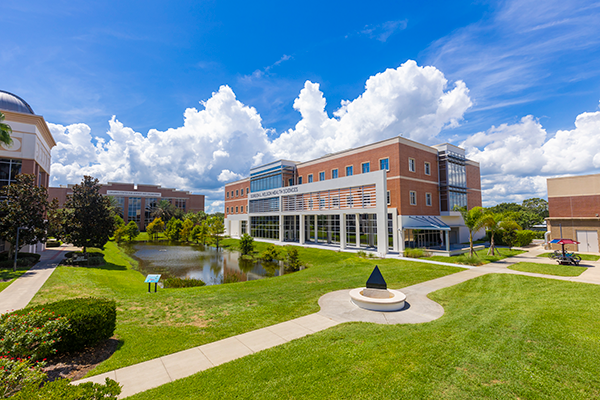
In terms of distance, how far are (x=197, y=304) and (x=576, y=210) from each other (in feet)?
128

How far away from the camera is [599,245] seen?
27.8 m

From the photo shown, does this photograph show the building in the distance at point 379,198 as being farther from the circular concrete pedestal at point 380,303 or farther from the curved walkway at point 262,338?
the circular concrete pedestal at point 380,303

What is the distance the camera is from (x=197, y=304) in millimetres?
11258

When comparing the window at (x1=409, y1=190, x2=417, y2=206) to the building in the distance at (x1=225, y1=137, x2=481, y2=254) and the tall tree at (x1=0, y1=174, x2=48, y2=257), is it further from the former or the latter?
the tall tree at (x1=0, y1=174, x2=48, y2=257)

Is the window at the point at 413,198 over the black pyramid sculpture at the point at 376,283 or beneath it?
over

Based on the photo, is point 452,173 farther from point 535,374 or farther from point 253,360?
point 253,360

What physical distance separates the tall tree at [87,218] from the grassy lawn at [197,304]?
17.5ft

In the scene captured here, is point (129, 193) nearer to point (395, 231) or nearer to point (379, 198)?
point (379, 198)

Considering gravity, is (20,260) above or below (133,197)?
below

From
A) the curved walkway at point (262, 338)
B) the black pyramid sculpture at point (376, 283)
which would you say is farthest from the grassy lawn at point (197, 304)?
the black pyramid sculpture at point (376, 283)

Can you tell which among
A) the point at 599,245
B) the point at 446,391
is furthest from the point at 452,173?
the point at 446,391

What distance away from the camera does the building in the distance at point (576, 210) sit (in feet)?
92.6

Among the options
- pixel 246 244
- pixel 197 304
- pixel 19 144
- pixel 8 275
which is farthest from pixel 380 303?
pixel 19 144

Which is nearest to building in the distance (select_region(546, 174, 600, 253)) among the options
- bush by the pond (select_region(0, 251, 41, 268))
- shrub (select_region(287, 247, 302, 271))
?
shrub (select_region(287, 247, 302, 271))
